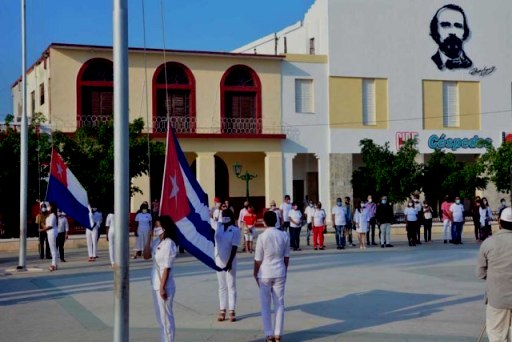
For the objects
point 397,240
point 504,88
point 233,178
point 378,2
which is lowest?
point 397,240

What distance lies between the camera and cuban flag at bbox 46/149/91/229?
669 inches

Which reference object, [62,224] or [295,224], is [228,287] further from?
[295,224]

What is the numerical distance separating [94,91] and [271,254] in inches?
1116

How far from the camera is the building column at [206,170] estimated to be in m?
37.7

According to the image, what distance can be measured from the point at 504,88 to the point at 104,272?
3197cm

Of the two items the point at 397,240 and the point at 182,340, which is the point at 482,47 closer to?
the point at 397,240

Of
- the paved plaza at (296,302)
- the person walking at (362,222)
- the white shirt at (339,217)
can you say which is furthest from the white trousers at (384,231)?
the paved plaza at (296,302)

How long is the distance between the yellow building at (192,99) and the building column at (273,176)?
53 millimetres

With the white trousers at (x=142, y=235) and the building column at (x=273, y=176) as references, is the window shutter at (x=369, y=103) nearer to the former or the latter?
the building column at (x=273, y=176)

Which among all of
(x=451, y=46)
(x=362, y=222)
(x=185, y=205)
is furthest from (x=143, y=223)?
(x=451, y=46)

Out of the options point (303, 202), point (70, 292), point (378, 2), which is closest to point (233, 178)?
point (303, 202)

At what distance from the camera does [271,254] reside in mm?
9578

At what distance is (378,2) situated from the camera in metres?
41.2

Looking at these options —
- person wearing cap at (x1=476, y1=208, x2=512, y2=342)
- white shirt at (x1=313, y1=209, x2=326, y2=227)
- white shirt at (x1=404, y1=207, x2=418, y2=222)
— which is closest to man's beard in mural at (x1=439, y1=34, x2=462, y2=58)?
white shirt at (x1=404, y1=207, x2=418, y2=222)
